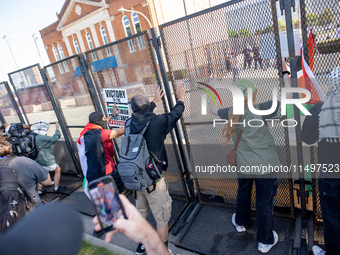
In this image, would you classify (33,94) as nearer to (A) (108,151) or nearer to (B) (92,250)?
(A) (108,151)

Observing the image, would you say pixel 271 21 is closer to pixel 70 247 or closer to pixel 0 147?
pixel 70 247

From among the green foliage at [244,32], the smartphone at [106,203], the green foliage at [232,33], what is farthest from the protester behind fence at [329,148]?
the smartphone at [106,203]

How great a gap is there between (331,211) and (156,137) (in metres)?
1.93

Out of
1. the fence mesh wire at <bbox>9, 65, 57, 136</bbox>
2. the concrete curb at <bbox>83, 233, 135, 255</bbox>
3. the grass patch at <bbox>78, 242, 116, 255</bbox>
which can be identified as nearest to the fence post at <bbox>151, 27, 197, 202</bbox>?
the concrete curb at <bbox>83, 233, 135, 255</bbox>

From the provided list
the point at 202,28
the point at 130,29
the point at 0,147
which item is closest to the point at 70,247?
the point at 202,28

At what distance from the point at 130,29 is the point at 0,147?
2433 cm

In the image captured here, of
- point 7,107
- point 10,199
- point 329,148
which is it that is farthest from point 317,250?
point 7,107

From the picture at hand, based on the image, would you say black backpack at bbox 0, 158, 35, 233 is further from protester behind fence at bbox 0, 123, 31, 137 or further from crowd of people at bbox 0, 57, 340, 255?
protester behind fence at bbox 0, 123, 31, 137

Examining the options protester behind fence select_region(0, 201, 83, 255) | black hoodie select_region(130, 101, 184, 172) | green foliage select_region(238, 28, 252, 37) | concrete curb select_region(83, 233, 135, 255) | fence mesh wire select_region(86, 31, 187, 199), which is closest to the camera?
protester behind fence select_region(0, 201, 83, 255)

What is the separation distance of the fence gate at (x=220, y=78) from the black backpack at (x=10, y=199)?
2072 millimetres

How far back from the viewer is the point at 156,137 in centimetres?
264

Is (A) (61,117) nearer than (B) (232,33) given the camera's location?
No

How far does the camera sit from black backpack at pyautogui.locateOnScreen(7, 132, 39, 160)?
484 centimetres

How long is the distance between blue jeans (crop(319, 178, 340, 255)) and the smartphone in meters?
1.99
